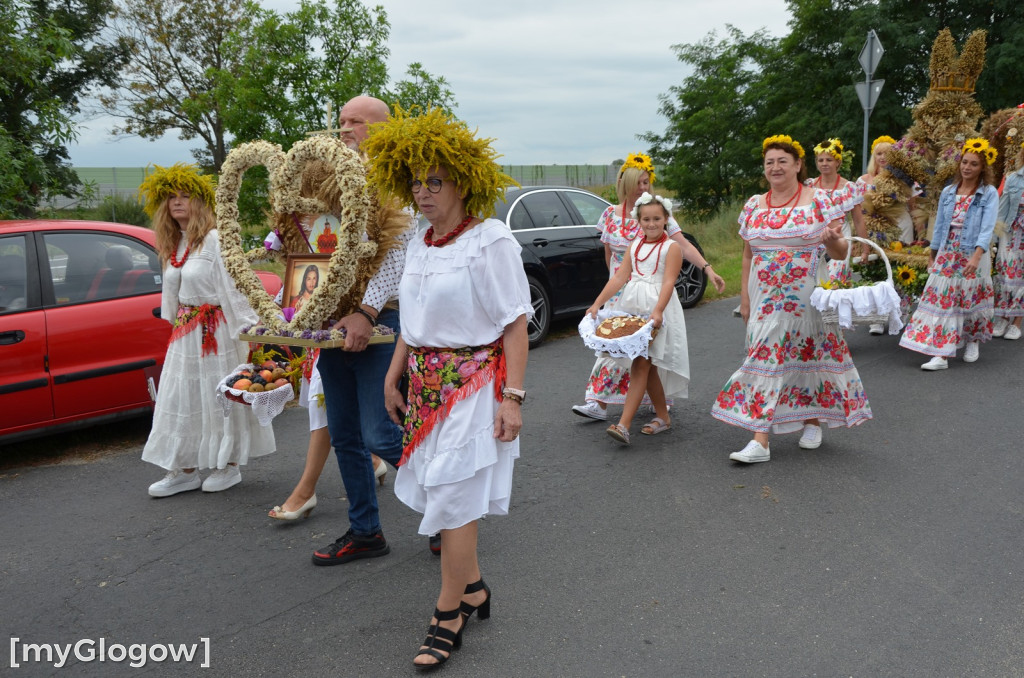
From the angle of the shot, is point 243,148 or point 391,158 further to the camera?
point 243,148

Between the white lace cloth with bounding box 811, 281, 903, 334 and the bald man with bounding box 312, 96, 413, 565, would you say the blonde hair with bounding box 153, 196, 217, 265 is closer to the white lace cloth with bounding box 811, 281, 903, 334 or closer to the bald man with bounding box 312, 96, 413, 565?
the bald man with bounding box 312, 96, 413, 565

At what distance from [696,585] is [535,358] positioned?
510 cm

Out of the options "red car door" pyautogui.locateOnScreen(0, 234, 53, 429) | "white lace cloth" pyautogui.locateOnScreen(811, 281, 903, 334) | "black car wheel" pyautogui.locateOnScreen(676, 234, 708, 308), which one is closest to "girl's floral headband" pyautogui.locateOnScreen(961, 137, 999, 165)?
"white lace cloth" pyautogui.locateOnScreen(811, 281, 903, 334)

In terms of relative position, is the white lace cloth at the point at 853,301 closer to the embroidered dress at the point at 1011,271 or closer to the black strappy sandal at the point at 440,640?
the black strappy sandal at the point at 440,640

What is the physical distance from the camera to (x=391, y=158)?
313 centimetres

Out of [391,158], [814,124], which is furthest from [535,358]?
[814,124]

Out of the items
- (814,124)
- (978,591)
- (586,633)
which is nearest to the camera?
(586,633)

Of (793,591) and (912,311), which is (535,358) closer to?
(912,311)

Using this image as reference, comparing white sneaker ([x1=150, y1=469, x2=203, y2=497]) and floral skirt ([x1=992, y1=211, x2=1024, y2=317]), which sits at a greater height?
floral skirt ([x1=992, y1=211, x2=1024, y2=317])

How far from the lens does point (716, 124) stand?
2291cm

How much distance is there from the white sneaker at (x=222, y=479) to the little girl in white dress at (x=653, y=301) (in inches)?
98.6

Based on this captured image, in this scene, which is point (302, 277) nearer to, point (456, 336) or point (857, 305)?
point (456, 336)

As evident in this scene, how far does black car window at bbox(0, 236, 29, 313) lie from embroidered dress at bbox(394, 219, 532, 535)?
3.79m

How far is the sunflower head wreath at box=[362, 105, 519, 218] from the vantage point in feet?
9.96
